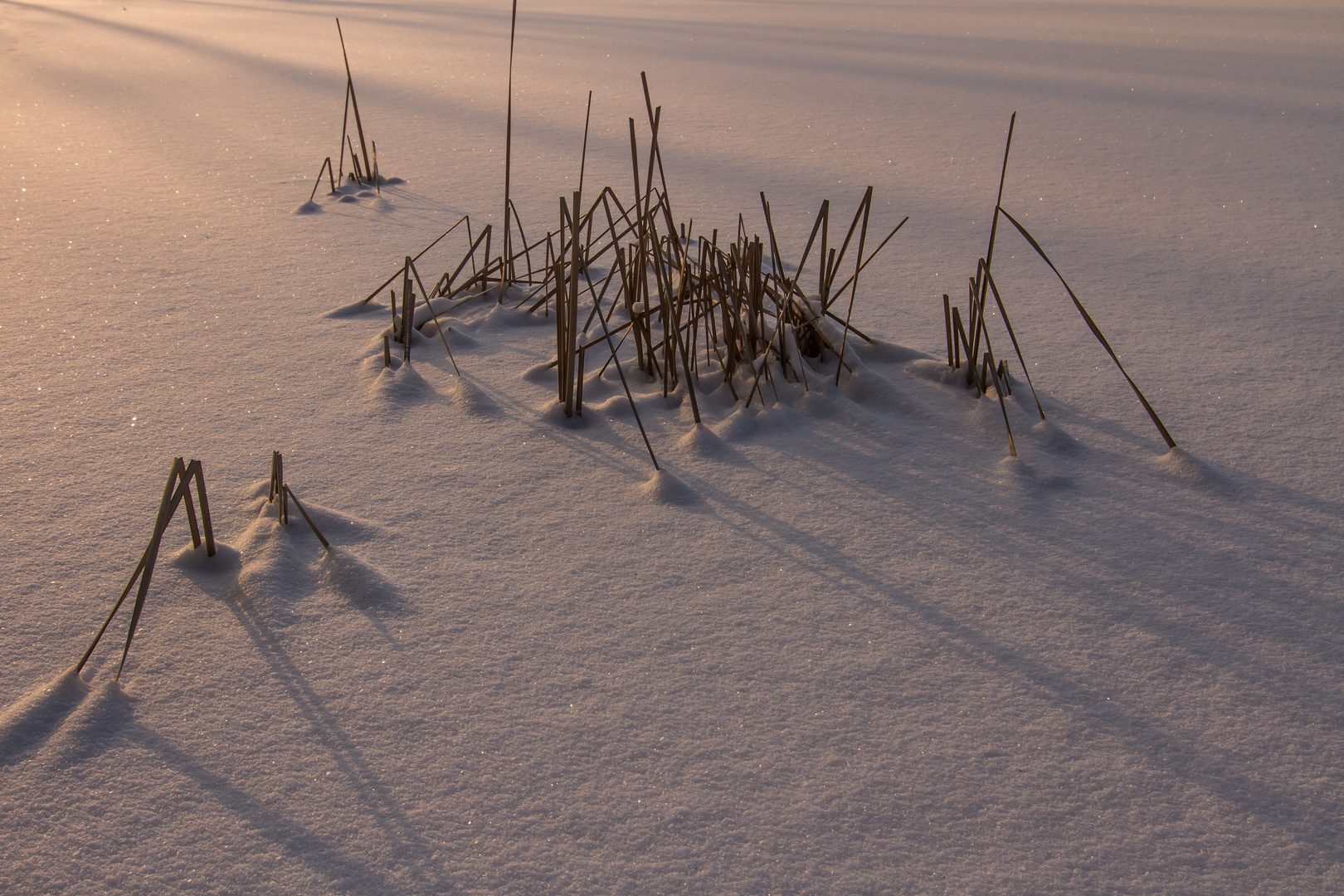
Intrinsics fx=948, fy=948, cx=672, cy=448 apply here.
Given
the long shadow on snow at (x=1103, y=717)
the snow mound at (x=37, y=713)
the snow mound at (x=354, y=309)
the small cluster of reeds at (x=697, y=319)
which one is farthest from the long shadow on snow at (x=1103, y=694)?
the snow mound at (x=354, y=309)

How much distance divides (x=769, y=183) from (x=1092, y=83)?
5.56 feet

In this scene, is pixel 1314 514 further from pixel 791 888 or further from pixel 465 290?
pixel 465 290

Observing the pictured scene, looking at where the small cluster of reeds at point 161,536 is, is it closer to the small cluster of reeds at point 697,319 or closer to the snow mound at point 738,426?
the small cluster of reeds at point 697,319

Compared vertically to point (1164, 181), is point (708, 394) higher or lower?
lower

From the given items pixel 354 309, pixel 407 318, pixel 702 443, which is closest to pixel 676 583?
pixel 702 443

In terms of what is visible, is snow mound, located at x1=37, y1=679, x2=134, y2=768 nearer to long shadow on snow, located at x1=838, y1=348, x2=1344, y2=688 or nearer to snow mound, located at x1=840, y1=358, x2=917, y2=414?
long shadow on snow, located at x1=838, y1=348, x2=1344, y2=688

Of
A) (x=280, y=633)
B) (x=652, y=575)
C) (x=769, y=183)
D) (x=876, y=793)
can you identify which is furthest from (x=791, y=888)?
(x=769, y=183)

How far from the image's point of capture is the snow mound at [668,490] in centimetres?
99

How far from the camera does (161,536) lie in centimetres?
79

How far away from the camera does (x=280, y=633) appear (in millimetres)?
781

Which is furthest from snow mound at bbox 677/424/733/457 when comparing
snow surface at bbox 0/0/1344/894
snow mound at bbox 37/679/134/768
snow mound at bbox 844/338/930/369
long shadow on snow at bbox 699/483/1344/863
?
snow mound at bbox 37/679/134/768

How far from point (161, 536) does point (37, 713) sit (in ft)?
0.53

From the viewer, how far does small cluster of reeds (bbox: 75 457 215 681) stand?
2.38 ft

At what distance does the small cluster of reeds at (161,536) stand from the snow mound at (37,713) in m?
0.01
